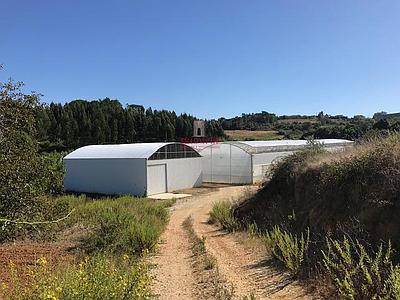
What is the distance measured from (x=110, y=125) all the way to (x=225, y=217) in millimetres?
57496

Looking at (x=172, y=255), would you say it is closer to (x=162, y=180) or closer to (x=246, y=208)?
(x=246, y=208)

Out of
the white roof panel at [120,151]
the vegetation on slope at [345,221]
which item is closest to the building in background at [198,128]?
the white roof panel at [120,151]

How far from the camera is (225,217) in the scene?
15.0 metres

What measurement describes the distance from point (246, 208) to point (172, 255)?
17.4 feet

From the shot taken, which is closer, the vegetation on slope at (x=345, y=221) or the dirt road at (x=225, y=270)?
the vegetation on slope at (x=345, y=221)

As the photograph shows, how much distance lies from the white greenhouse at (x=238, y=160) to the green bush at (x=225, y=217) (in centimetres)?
1784

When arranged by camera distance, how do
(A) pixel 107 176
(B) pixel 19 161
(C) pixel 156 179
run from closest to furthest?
(B) pixel 19 161
(C) pixel 156 179
(A) pixel 107 176

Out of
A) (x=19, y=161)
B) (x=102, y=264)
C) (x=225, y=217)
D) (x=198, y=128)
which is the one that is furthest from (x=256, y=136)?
(x=102, y=264)

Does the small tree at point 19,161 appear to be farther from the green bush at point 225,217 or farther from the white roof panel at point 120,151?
the white roof panel at point 120,151

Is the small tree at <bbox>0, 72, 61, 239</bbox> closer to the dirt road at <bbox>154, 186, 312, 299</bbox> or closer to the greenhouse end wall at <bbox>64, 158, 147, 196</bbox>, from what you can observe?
the dirt road at <bbox>154, 186, 312, 299</bbox>

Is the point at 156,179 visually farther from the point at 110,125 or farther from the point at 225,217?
the point at 110,125

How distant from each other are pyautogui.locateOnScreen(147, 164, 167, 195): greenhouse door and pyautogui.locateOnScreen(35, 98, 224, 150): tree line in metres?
28.2

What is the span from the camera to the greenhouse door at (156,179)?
101 feet

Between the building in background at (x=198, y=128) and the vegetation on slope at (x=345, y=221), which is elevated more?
the building in background at (x=198, y=128)
